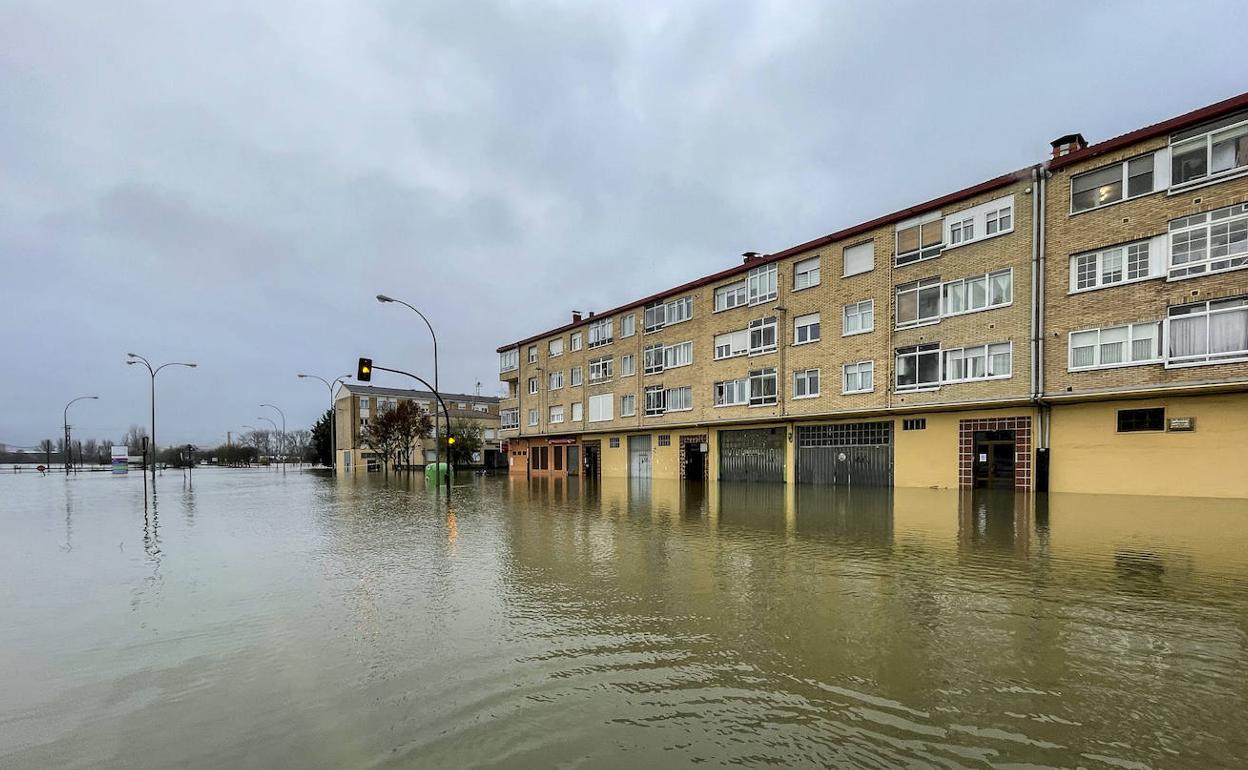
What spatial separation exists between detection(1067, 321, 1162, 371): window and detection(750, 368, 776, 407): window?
12473 mm

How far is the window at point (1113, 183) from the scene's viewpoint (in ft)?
62.1

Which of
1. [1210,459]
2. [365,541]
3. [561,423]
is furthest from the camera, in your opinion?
[561,423]

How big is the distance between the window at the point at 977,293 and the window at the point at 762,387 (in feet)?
28.5

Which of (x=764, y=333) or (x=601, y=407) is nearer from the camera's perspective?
(x=764, y=333)

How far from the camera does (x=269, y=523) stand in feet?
49.5

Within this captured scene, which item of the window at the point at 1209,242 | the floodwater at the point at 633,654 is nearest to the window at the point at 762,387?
the window at the point at 1209,242

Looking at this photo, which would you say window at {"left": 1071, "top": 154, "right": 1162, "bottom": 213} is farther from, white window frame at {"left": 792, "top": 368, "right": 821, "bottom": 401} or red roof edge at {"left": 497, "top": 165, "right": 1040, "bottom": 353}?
white window frame at {"left": 792, "top": 368, "right": 821, "bottom": 401}

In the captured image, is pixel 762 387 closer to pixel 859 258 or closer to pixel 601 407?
pixel 859 258

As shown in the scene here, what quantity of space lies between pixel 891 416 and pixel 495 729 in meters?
25.1

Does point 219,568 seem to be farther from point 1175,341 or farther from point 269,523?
point 1175,341

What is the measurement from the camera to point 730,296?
33.6 m

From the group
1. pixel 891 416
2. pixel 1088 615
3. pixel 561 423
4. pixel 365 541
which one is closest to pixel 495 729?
pixel 1088 615

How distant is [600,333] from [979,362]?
26.1m

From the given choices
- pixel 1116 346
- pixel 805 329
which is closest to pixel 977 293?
pixel 1116 346
